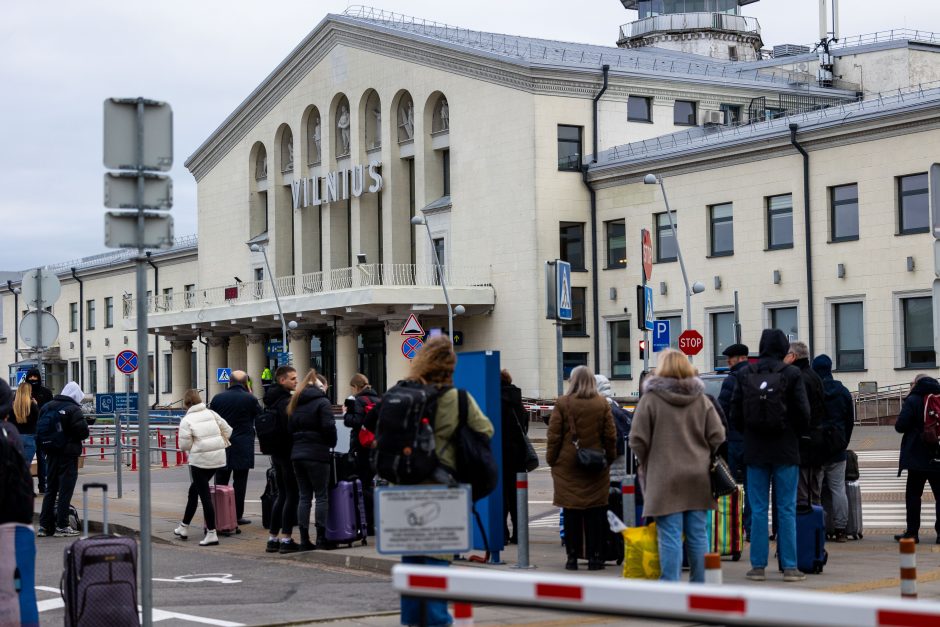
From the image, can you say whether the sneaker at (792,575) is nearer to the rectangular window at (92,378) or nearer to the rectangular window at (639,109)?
the rectangular window at (639,109)

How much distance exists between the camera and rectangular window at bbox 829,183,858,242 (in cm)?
4384

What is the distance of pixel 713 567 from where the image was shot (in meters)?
7.90

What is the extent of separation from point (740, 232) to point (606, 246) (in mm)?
6763

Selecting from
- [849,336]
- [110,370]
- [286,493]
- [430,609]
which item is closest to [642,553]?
[430,609]

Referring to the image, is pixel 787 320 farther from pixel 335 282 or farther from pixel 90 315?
pixel 90 315

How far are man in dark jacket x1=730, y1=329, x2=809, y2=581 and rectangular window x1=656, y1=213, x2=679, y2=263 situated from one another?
1452 inches

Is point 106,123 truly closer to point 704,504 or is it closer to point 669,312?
point 704,504

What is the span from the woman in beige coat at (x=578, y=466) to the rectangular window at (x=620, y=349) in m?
38.3

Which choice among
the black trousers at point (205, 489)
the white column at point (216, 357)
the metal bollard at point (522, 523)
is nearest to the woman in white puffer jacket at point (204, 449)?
the black trousers at point (205, 489)

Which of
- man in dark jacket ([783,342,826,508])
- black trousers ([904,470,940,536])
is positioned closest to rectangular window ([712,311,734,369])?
black trousers ([904,470,940,536])

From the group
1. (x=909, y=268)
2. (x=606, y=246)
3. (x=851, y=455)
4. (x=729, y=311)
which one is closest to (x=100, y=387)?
(x=606, y=246)

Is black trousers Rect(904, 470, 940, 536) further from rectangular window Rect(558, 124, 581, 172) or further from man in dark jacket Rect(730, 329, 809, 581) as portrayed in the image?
rectangular window Rect(558, 124, 581, 172)

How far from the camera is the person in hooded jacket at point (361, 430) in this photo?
15906 millimetres

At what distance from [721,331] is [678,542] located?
37249 mm
